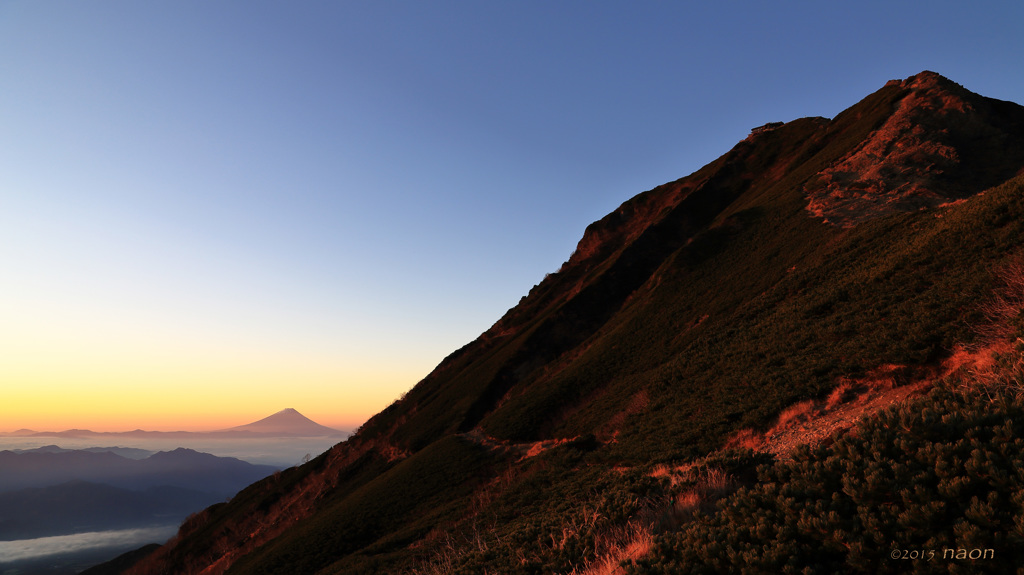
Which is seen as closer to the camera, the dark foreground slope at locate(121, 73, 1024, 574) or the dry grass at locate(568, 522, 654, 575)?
the dry grass at locate(568, 522, 654, 575)

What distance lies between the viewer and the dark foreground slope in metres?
18.0

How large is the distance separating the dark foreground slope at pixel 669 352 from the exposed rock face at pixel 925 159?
0.85 feet

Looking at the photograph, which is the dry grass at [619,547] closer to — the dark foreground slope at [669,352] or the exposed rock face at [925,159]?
the dark foreground slope at [669,352]

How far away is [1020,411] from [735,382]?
17.7 metres

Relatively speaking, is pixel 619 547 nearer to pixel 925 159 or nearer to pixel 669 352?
pixel 669 352

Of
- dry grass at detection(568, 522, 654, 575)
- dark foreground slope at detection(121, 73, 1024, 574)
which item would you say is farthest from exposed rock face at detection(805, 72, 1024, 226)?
dry grass at detection(568, 522, 654, 575)

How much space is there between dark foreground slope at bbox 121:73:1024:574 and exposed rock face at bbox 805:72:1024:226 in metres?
0.26

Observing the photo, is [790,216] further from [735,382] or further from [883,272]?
[735,382]

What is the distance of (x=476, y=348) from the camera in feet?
246

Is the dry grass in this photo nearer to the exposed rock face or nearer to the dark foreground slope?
the dark foreground slope

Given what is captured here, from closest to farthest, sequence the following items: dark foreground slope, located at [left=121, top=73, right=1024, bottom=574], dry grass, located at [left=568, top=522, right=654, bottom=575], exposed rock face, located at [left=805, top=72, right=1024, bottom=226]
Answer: dry grass, located at [left=568, top=522, right=654, bottom=575] → dark foreground slope, located at [left=121, top=73, right=1024, bottom=574] → exposed rock face, located at [left=805, top=72, right=1024, bottom=226]

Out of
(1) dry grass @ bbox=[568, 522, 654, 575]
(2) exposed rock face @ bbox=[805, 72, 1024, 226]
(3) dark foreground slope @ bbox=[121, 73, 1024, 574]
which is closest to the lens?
(1) dry grass @ bbox=[568, 522, 654, 575]

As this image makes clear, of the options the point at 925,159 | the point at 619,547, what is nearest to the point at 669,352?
the point at 619,547

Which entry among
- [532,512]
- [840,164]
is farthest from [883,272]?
[840,164]
